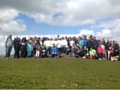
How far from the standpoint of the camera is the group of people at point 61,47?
2925cm

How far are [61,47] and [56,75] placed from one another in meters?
12.8

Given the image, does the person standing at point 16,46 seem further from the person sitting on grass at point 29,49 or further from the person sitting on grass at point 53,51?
the person sitting on grass at point 53,51

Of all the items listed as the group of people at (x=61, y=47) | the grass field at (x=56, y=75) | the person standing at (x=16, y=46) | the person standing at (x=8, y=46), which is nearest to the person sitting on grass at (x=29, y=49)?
the group of people at (x=61, y=47)

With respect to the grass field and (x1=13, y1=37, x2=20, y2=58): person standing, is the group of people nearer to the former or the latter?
(x1=13, y1=37, x2=20, y2=58): person standing

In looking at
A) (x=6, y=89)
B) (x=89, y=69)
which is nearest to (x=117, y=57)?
(x=89, y=69)

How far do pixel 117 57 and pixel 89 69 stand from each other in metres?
9.51

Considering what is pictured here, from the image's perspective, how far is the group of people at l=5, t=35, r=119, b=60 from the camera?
29.2 m

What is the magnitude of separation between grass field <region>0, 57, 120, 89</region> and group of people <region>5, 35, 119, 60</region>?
5.03m

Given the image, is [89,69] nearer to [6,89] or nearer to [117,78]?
[117,78]

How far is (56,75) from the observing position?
1880 cm

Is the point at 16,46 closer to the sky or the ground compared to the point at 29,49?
closer to the sky

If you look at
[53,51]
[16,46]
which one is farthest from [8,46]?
[53,51]

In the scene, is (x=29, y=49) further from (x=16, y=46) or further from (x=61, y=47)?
(x=61, y=47)

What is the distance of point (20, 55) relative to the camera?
29734 millimetres
